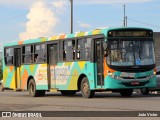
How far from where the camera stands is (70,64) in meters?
23.4

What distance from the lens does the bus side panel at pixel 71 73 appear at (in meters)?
21.9

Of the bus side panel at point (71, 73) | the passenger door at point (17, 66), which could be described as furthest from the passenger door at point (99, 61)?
the passenger door at point (17, 66)

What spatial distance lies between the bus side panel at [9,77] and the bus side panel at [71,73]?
4.71 m

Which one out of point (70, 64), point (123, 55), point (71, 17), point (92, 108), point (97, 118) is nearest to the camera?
point (97, 118)

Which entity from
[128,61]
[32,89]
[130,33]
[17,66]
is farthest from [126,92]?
[17,66]

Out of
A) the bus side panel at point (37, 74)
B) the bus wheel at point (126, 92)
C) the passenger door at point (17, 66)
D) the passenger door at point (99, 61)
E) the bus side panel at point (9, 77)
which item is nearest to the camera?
the passenger door at point (99, 61)

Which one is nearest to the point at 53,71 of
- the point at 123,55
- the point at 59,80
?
the point at 59,80

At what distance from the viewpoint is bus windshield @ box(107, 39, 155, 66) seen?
2122 cm

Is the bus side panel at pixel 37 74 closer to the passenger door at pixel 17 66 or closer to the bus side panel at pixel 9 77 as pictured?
the passenger door at pixel 17 66

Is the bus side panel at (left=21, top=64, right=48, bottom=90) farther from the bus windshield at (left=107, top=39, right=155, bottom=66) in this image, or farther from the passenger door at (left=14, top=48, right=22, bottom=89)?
the bus windshield at (left=107, top=39, right=155, bottom=66)

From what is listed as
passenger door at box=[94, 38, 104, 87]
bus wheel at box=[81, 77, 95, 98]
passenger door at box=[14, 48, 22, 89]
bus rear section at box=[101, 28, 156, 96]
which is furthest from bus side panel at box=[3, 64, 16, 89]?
bus rear section at box=[101, 28, 156, 96]

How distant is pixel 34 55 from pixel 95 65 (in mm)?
5823

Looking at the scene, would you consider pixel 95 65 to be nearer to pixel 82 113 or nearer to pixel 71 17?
pixel 82 113

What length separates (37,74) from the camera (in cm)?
2612
